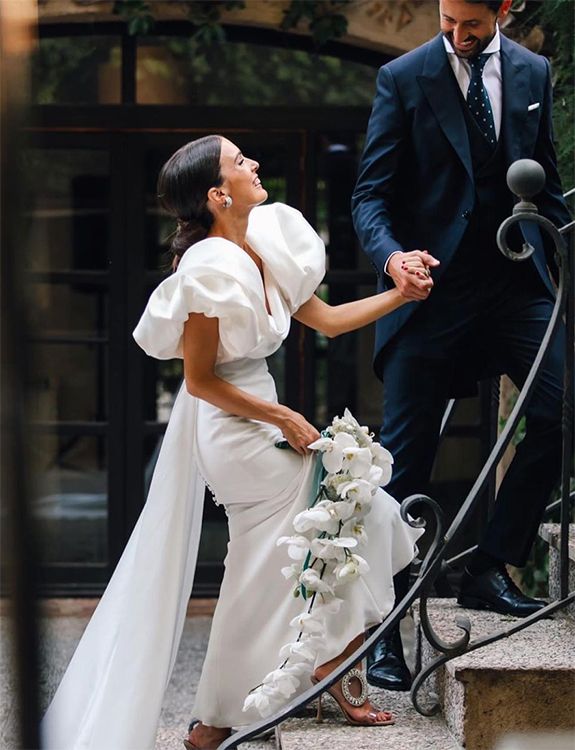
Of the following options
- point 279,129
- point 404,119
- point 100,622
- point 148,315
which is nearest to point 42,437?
point 148,315

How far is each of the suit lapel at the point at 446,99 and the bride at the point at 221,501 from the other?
1.24ft

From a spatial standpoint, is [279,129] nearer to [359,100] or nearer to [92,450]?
[359,100]

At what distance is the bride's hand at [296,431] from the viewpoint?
2918mm

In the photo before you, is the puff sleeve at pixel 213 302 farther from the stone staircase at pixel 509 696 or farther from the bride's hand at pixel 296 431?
the stone staircase at pixel 509 696

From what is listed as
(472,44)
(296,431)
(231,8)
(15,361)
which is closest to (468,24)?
(472,44)

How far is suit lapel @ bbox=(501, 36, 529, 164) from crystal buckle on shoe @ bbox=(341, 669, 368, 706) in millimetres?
1353

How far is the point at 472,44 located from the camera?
10.6 feet

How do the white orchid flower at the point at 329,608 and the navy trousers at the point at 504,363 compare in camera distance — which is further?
the navy trousers at the point at 504,363

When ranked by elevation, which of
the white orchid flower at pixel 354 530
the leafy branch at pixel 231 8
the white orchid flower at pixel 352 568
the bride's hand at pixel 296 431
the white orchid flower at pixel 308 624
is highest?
the leafy branch at pixel 231 8

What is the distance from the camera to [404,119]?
3283mm

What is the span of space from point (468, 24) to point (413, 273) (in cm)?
69

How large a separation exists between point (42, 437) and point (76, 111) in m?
5.41

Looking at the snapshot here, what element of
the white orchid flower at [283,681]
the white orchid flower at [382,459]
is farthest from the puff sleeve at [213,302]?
the white orchid flower at [283,681]

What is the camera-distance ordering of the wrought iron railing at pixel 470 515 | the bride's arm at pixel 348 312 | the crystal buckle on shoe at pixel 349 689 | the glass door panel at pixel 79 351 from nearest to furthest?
the wrought iron railing at pixel 470 515 < the crystal buckle on shoe at pixel 349 689 < the bride's arm at pixel 348 312 < the glass door panel at pixel 79 351
